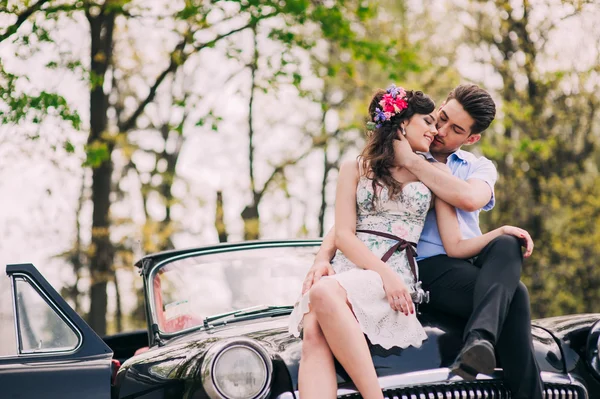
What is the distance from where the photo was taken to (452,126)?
12.9ft

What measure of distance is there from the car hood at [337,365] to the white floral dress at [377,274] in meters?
0.06

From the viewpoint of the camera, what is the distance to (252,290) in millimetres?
4453

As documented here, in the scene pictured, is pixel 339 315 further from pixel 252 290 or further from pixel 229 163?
pixel 229 163

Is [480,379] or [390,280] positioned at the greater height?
[390,280]

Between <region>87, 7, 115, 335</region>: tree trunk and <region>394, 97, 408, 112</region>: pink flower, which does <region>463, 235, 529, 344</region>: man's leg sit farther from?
<region>87, 7, 115, 335</region>: tree trunk

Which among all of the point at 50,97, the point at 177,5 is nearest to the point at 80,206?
the point at 177,5

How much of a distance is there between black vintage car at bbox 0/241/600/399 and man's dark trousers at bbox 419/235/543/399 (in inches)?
3.4

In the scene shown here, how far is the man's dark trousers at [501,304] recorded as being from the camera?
3.21 meters

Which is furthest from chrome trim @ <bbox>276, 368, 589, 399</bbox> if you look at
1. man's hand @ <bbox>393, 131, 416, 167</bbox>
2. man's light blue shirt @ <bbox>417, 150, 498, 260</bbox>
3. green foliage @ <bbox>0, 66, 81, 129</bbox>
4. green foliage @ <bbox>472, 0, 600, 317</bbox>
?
green foliage @ <bbox>472, 0, 600, 317</bbox>

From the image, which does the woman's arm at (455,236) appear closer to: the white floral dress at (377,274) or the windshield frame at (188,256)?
the white floral dress at (377,274)

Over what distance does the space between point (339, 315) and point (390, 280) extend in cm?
35

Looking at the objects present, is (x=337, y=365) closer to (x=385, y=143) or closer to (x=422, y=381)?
(x=422, y=381)

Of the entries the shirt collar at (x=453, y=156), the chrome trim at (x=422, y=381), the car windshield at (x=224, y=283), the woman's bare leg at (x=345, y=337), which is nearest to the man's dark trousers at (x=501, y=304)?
the chrome trim at (x=422, y=381)

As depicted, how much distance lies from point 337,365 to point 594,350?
4.42 feet
